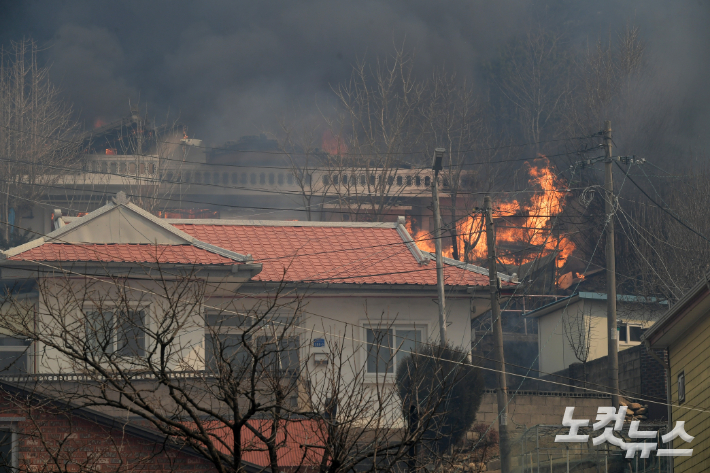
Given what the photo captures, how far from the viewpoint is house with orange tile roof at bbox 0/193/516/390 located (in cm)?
1927

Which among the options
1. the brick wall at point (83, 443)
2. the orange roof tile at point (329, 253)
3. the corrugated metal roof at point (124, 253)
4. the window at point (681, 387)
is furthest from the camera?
the orange roof tile at point (329, 253)

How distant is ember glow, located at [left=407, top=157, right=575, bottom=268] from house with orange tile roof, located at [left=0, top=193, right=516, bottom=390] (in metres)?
20.5

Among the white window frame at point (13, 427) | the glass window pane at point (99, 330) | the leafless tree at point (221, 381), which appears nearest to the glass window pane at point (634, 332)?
the leafless tree at point (221, 381)

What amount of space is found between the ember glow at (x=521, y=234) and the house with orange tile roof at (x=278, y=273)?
67.3 feet

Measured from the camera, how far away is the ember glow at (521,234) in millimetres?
45094

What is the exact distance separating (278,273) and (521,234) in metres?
29.7

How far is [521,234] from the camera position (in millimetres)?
48719

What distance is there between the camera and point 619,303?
30.9 m

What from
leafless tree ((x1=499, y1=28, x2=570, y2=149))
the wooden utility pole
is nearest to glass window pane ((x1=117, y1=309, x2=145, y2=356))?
the wooden utility pole

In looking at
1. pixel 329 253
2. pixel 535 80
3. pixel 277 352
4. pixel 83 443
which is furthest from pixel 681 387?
pixel 535 80

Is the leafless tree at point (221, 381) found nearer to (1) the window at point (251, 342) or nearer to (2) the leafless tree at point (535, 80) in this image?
(1) the window at point (251, 342)

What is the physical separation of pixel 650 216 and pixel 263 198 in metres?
26.9

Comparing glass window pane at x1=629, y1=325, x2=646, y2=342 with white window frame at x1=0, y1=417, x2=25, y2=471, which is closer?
white window frame at x1=0, y1=417, x2=25, y2=471

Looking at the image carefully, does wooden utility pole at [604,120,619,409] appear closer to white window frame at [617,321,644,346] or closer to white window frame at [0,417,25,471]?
white window frame at [617,321,644,346]
